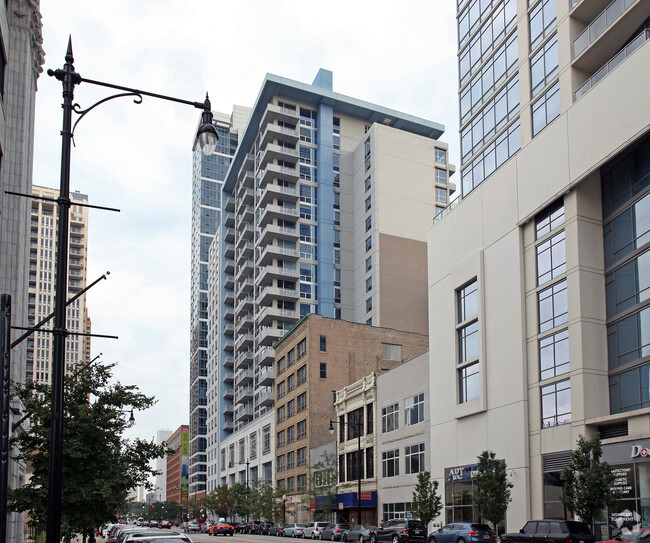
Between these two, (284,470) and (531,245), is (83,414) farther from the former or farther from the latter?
(284,470)

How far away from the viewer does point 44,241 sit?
522 ft

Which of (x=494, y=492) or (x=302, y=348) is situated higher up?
(x=302, y=348)

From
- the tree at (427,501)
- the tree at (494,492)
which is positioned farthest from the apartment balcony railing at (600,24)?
the tree at (427,501)

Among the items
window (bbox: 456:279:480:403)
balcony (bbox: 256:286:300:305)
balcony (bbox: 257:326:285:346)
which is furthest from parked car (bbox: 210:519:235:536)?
balcony (bbox: 256:286:300:305)

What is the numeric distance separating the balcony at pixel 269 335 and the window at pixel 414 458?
149ft

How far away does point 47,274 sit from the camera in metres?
158

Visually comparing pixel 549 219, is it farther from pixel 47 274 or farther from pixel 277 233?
pixel 47 274

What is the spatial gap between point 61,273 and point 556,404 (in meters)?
32.0

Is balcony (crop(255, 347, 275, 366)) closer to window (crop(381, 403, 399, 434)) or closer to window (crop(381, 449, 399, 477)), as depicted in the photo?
window (crop(381, 403, 399, 434))

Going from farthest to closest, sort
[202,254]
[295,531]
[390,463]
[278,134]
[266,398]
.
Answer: [202,254]
[278,134]
[266,398]
[295,531]
[390,463]

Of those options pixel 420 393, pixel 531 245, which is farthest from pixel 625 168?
pixel 420 393

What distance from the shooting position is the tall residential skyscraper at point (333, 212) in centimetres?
9581

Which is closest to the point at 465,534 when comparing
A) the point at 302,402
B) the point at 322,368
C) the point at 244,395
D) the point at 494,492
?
the point at 494,492

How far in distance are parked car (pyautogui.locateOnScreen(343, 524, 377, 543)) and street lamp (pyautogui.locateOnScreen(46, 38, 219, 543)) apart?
4047cm
